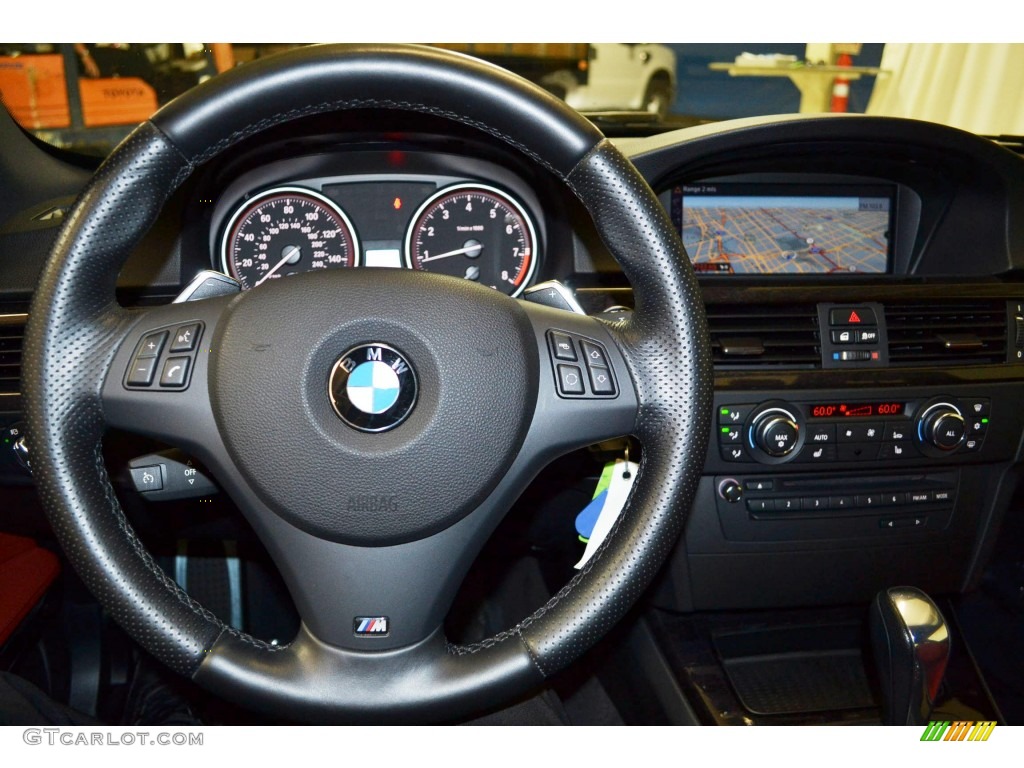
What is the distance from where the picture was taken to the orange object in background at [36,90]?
1592mm

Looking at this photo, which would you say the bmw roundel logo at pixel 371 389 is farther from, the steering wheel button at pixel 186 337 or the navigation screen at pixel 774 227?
the navigation screen at pixel 774 227

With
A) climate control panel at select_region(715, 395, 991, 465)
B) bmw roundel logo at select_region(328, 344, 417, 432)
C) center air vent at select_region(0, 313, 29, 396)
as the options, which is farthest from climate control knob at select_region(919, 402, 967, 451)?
center air vent at select_region(0, 313, 29, 396)

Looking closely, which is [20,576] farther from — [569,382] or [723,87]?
[723,87]

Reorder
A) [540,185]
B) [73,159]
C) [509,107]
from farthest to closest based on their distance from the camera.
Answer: [73,159]
[540,185]
[509,107]

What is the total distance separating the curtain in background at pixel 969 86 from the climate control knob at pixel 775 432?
4.69 feet

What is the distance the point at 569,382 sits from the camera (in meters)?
0.97

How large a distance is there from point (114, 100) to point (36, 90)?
0.53ft

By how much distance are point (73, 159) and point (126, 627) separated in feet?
3.58

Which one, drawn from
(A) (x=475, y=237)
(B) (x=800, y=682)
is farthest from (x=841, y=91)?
(B) (x=800, y=682)

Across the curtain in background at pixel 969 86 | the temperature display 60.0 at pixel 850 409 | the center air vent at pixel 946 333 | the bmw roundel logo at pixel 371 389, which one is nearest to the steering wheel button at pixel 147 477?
the bmw roundel logo at pixel 371 389

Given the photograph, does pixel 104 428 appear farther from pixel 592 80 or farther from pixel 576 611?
pixel 592 80

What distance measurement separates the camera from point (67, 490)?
90 cm

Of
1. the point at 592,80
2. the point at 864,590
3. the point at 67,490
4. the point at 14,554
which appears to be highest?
the point at 592,80

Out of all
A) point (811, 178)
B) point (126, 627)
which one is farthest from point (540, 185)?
point (126, 627)
